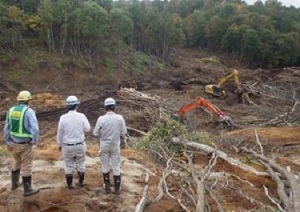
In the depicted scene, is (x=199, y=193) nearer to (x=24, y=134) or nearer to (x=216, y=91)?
(x=24, y=134)

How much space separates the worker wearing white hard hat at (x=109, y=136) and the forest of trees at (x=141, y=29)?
27530 mm

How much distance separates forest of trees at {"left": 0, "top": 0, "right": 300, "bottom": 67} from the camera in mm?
34562

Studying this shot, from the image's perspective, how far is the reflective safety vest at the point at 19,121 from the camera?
6.64m

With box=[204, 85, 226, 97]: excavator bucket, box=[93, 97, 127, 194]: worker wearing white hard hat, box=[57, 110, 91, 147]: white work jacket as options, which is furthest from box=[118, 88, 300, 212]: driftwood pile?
box=[204, 85, 226, 97]: excavator bucket

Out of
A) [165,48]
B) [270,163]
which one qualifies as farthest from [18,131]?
[165,48]

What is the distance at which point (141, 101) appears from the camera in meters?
25.2

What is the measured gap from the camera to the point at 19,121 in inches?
262

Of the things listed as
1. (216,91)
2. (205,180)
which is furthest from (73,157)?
(216,91)

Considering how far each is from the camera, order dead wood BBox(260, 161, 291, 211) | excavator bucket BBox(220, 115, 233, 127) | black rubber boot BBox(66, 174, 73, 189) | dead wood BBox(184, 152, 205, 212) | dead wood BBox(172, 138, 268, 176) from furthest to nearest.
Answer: excavator bucket BBox(220, 115, 233, 127) → dead wood BBox(172, 138, 268, 176) → black rubber boot BBox(66, 174, 73, 189) → dead wood BBox(260, 161, 291, 211) → dead wood BBox(184, 152, 205, 212)

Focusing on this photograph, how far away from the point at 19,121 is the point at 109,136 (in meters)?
1.32

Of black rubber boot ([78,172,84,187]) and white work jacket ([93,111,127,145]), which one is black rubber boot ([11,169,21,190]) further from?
white work jacket ([93,111,127,145])

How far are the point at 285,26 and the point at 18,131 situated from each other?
66.3 m

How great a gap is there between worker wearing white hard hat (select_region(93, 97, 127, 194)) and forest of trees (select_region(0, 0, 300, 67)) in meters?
27.5

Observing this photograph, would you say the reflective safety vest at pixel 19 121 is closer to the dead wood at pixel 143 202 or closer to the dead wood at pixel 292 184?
the dead wood at pixel 143 202
